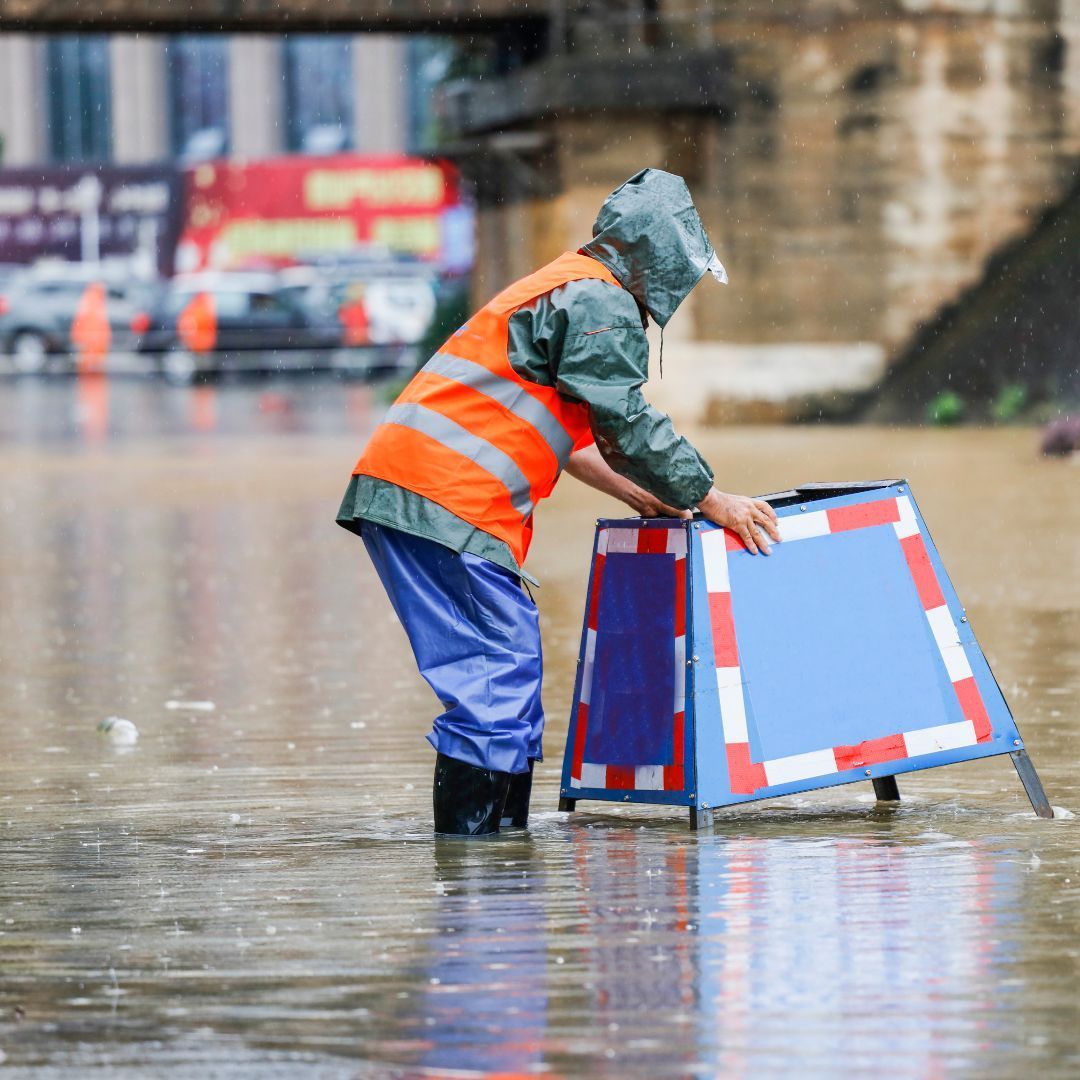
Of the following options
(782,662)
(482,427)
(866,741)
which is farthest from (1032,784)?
(482,427)

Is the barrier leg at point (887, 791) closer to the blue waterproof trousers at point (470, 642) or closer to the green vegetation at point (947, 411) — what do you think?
the blue waterproof trousers at point (470, 642)

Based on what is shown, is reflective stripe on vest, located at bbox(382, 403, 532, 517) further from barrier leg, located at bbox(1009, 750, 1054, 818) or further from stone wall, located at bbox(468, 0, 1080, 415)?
stone wall, located at bbox(468, 0, 1080, 415)

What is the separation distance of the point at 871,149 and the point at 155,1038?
24.0 m

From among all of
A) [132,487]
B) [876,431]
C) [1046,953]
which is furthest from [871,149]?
[1046,953]

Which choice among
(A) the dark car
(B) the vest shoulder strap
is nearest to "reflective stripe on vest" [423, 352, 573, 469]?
(B) the vest shoulder strap

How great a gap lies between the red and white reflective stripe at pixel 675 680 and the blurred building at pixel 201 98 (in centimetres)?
5283

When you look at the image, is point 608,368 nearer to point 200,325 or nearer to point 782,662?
point 782,662

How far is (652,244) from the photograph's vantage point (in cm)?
575

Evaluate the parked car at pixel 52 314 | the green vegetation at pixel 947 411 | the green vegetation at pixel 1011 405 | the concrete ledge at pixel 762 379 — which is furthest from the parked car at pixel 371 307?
the green vegetation at pixel 1011 405

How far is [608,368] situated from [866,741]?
1106 mm

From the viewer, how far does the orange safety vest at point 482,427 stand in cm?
573

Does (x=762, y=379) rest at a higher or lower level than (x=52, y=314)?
lower

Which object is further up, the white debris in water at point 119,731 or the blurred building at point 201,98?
the blurred building at point 201,98

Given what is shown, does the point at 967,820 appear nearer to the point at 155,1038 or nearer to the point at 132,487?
the point at 155,1038
